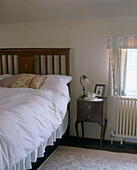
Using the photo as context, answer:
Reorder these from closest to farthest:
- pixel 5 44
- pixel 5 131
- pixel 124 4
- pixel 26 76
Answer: pixel 5 131 → pixel 124 4 → pixel 26 76 → pixel 5 44

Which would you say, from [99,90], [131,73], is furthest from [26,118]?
[131,73]

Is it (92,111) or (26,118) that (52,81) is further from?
(26,118)

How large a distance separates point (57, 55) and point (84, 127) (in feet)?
4.40

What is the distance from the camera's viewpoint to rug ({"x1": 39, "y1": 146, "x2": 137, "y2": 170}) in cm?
272

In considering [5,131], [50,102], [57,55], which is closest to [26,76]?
[57,55]

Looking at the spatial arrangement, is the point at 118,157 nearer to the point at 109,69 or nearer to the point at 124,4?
the point at 109,69

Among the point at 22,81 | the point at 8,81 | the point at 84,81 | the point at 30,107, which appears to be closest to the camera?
the point at 30,107

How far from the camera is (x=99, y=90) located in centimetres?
340

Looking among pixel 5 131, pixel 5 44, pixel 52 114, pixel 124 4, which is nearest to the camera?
pixel 5 131

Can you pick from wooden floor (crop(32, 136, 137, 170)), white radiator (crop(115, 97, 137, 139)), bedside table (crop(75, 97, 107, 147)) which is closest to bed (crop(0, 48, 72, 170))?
bedside table (crop(75, 97, 107, 147))

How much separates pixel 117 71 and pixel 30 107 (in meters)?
1.68

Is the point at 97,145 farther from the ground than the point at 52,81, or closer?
closer

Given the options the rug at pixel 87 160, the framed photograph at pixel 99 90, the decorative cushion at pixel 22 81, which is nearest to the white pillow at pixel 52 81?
the decorative cushion at pixel 22 81

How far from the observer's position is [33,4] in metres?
3.12
